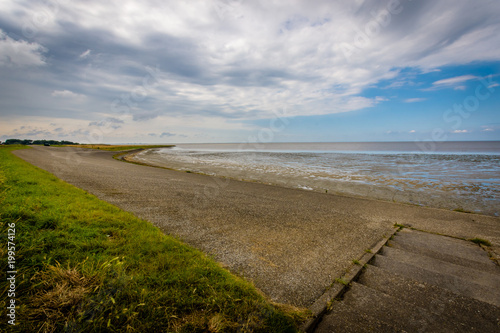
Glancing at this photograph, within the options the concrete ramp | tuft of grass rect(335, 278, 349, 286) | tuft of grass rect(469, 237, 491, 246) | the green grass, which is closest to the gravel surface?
tuft of grass rect(335, 278, 349, 286)

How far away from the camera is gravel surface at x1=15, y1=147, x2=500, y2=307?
14.3ft


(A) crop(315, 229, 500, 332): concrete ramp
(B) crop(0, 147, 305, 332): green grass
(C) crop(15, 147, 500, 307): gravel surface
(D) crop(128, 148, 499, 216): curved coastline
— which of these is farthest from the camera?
(D) crop(128, 148, 499, 216): curved coastline

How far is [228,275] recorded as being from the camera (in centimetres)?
379

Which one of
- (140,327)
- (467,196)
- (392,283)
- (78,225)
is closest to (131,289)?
(140,327)

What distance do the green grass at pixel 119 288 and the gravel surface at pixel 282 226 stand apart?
0.72 m

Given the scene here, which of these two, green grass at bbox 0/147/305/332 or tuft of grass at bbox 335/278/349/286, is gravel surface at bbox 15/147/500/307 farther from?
green grass at bbox 0/147/305/332

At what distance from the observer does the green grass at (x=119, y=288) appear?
8.33ft

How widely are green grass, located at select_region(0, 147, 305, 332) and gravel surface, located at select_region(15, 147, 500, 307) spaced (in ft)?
2.35

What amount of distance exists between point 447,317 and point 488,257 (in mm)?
3442

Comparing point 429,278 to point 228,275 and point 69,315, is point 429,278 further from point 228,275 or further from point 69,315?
point 69,315

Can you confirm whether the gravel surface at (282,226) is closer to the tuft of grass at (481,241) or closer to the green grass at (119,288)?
the tuft of grass at (481,241)

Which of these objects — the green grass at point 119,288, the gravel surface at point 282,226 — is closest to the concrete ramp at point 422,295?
the gravel surface at point 282,226

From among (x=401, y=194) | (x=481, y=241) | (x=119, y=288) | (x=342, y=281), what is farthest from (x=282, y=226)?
(x=401, y=194)

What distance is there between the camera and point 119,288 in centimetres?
299
